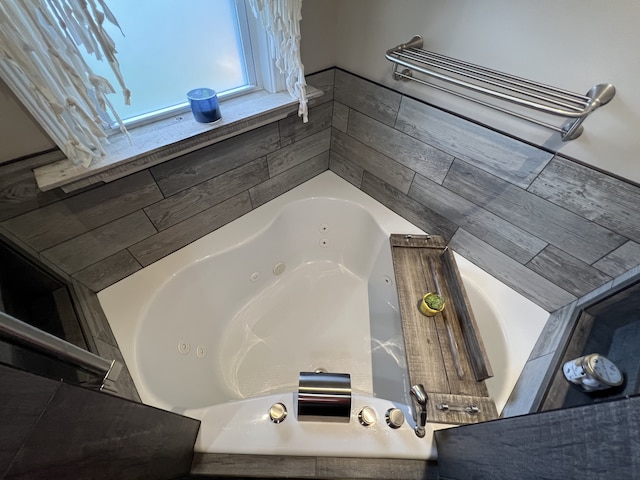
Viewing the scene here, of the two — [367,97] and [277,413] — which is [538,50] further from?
[277,413]

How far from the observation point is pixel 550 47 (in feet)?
2.73

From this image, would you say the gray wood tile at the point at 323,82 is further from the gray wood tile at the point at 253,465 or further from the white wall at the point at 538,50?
the gray wood tile at the point at 253,465

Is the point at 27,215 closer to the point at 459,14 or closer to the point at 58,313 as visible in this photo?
the point at 58,313

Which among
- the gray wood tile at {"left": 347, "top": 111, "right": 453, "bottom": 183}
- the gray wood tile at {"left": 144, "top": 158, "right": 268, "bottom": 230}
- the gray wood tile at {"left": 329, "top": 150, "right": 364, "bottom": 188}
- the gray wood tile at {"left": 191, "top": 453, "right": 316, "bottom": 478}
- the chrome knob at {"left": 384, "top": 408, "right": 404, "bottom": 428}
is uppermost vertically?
the gray wood tile at {"left": 329, "top": 150, "right": 364, "bottom": 188}

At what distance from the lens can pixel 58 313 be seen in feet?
2.85

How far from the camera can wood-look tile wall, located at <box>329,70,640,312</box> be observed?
3.02ft

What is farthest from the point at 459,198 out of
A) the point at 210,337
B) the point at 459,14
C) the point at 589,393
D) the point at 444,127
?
the point at 210,337

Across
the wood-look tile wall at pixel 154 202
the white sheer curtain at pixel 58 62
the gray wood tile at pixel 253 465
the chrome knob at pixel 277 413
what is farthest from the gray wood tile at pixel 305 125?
the gray wood tile at pixel 253 465

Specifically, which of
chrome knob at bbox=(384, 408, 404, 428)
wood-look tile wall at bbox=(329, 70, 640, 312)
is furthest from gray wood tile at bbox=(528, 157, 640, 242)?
chrome knob at bbox=(384, 408, 404, 428)

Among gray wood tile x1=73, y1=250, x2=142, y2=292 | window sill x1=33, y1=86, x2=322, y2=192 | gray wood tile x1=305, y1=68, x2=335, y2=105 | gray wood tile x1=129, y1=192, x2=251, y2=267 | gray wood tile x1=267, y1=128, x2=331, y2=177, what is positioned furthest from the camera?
gray wood tile x1=267, y1=128, x2=331, y2=177

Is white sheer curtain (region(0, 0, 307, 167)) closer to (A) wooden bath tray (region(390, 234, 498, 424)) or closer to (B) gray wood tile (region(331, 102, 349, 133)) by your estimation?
(B) gray wood tile (region(331, 102, 349, 133))

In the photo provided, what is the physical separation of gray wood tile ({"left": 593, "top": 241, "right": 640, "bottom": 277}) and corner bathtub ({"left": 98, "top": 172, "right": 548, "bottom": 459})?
317 millimetres

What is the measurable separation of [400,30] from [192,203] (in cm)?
114

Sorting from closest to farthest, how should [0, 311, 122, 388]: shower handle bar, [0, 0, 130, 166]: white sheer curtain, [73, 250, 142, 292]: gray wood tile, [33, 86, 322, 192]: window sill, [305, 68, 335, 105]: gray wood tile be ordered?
[0, 311, 122, 388]: shower handle bar < [0, 0, 130, 166]: white sheer curtain < [33, 86, 322, 192]: window sill < [73, 250, 142, 292]: gray wood tile < [305, 68, 335, 105]: gray wood tile
